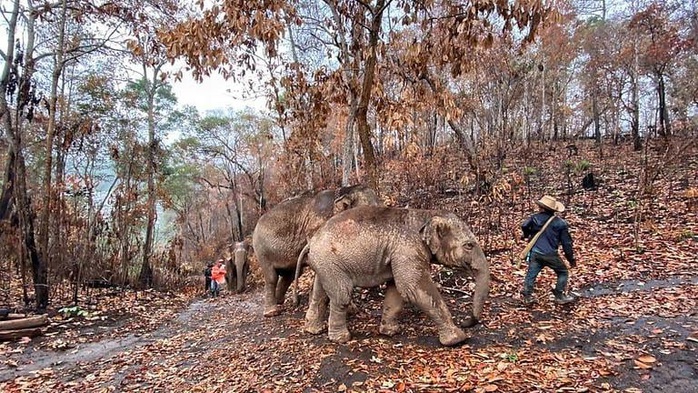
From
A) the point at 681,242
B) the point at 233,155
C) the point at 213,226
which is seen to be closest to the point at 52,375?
the point at 681,242

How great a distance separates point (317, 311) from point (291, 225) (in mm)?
1528

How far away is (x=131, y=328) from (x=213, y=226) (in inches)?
1420

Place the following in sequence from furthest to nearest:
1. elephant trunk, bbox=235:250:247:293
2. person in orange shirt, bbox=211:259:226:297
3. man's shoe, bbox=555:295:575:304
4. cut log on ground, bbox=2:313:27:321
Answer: person in orange shirt, bbox=211:259:226:297
elephant trunk, bbox=235:250:247:293
cut log on ground, bbox=2:313:27:321
man's shoe, bbox=555:295:575:304

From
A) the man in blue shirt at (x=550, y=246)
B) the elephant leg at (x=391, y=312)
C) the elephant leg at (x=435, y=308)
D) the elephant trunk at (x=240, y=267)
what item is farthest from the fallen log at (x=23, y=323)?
the man in blue shirt at (x=550, y=246)

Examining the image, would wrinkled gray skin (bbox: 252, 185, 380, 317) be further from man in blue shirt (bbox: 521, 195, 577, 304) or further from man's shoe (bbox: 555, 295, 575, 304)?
man's shoe (bbox: 555, 295, 575, 304)

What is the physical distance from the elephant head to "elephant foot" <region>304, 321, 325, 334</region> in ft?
6.06

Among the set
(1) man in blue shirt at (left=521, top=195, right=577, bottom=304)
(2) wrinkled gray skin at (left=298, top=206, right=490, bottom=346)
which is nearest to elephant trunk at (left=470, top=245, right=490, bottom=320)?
(2) wrinkled gray skin at (left=298, top=206, right=490, bottom=346)

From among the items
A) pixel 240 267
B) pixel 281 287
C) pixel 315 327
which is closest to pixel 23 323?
pixel 281 287

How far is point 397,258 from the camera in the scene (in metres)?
5.06

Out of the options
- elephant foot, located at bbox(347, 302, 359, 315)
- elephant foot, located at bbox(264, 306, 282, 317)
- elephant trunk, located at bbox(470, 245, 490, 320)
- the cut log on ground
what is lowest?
elephant foot, located at bbox(264, 306, 282, 317)

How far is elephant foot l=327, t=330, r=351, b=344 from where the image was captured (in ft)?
17.4

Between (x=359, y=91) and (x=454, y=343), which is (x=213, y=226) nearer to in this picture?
(x=359, y=91)

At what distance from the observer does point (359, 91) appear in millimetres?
7895

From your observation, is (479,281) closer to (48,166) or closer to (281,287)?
(281,287)
